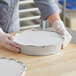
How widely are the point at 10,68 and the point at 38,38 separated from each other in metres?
0.30

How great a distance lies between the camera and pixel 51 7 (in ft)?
4.50

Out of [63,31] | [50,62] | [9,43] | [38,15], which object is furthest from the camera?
[38,15]

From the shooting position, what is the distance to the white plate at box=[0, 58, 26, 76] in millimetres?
888

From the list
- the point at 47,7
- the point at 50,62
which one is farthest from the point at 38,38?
the point at 47,7

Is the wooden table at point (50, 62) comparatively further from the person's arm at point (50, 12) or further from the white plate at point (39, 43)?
the person's arm at point (50, 12)

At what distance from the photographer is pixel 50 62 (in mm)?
1030

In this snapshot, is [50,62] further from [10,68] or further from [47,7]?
[47,7]

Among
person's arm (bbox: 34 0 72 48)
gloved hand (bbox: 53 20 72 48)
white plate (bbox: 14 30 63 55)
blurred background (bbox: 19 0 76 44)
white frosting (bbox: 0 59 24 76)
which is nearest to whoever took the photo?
white frosting (bbox: 0 59 24 76)

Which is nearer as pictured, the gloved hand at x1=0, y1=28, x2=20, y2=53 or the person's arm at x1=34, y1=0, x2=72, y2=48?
the gloved hand at x1=0, y1=28, x2=20, y2=53

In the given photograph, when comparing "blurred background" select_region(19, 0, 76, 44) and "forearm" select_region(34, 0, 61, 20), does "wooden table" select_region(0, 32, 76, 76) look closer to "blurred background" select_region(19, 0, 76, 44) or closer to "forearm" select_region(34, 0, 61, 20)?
"forearm" select_region(34, 0, 61, 20)

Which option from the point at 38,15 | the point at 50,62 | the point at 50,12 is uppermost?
the point at 50,12

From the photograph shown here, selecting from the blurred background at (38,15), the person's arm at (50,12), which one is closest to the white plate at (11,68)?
the person's arm at (50,12)

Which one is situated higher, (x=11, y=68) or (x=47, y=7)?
(x=47, y=7)

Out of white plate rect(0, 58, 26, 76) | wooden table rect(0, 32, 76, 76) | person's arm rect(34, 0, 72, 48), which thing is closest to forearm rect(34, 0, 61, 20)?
person's arm rect(34, 0, 72, 48)
